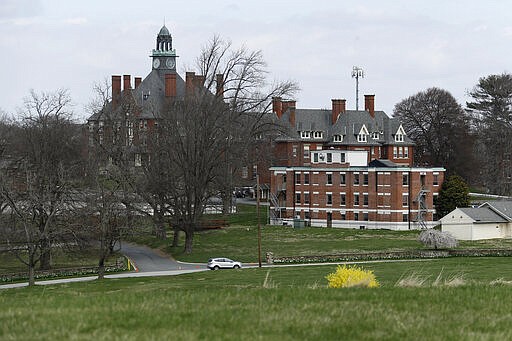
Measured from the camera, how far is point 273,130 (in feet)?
308

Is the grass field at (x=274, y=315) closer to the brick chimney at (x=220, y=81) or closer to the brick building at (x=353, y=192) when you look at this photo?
the brick building at (x=353, y=192)

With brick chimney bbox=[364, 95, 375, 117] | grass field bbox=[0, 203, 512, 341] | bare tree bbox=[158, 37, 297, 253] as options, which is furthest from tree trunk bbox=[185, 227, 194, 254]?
grass field bbox=[0, 203, 512, 341]

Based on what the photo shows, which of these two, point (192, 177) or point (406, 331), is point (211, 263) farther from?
point (406, 331)

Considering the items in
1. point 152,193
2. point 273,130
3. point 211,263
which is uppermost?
point 273,130

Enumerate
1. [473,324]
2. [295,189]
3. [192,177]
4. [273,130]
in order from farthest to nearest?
[273,130] → [295,189] → [192,177] → [473,324]

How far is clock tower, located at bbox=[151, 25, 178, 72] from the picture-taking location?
12619 cm

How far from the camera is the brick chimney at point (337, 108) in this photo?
110 metres

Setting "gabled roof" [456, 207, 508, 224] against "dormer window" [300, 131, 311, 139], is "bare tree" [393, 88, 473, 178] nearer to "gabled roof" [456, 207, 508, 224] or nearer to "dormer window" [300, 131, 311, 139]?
"dormer window" [300, 131, 311, 139]

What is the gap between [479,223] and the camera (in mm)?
70562

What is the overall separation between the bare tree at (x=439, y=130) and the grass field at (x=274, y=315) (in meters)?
89.4

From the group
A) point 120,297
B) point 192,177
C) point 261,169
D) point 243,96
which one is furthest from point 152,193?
point 120,297

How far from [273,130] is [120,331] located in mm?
82094

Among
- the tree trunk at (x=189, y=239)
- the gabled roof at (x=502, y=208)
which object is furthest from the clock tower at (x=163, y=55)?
the gabled roof at (x=502, y=208)

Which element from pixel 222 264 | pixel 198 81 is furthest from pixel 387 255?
pixel 198 81
